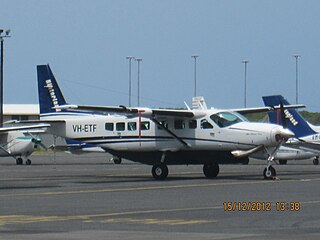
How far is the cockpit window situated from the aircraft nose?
1.77 m

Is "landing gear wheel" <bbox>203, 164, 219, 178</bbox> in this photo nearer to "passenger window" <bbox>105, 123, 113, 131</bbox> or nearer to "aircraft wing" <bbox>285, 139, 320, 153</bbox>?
"passenger window" <bbox>105, 123, 113, 131</bbox>

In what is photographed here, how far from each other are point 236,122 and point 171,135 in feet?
8.52

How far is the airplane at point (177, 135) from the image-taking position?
3362 cm

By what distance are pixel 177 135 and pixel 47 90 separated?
32.3 feet

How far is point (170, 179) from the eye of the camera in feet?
115

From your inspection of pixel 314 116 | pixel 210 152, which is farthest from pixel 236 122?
pixel 314 116

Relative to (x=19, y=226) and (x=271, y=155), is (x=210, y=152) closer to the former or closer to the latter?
(x=271, y=155)

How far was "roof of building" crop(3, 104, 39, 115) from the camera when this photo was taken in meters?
121

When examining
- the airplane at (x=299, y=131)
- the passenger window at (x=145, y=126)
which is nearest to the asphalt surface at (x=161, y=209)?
the passenger window at (x=145, y=126)

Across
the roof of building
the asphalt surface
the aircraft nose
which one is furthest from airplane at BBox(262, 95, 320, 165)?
the roof of building

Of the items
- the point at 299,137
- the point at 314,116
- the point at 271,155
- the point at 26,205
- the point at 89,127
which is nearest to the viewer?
the point at 26,205

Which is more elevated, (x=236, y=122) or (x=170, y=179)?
(x=236, y=122)

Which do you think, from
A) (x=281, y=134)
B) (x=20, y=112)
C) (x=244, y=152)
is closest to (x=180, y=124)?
(x=244, y=152)

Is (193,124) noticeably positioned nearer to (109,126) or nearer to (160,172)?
(160,172)
